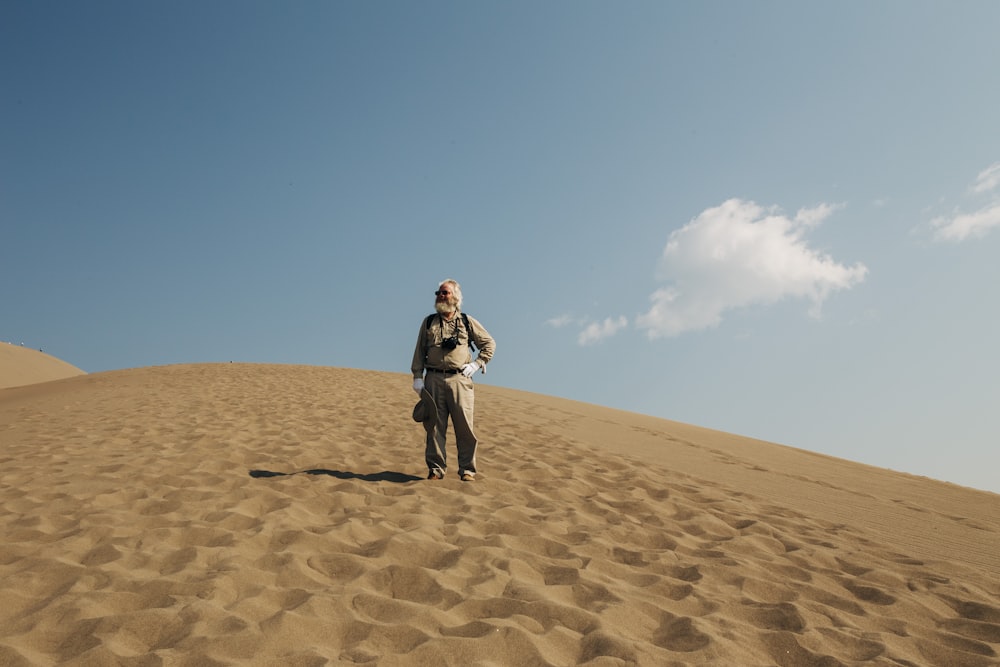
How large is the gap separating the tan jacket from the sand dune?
3054 cm

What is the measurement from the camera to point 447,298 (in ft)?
20.3

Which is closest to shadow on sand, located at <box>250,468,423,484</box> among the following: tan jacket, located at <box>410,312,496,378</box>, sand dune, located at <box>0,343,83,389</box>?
tan jacket, located at <box>410,312,496,378</box>

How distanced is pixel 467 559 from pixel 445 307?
2948 mm

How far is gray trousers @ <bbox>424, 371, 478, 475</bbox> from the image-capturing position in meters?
6.15

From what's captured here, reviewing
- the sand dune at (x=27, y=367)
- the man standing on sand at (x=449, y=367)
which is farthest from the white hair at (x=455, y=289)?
the sand dune at (x=27, y=367)

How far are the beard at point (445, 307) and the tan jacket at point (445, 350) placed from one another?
0.09 meters

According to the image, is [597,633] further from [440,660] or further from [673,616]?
[440,660]

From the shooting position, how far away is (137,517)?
4703mm

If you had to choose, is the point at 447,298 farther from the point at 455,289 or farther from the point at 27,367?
the point at 27,367

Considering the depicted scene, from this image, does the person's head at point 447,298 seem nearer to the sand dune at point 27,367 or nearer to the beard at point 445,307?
the beard at point 445,307

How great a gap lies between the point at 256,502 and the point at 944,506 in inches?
306

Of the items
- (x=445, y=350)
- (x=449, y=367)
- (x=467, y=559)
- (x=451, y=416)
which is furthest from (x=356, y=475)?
(x=467, y=559)

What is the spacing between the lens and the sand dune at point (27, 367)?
28.9 m

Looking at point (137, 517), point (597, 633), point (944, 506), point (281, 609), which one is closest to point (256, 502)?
point (137, 517)
